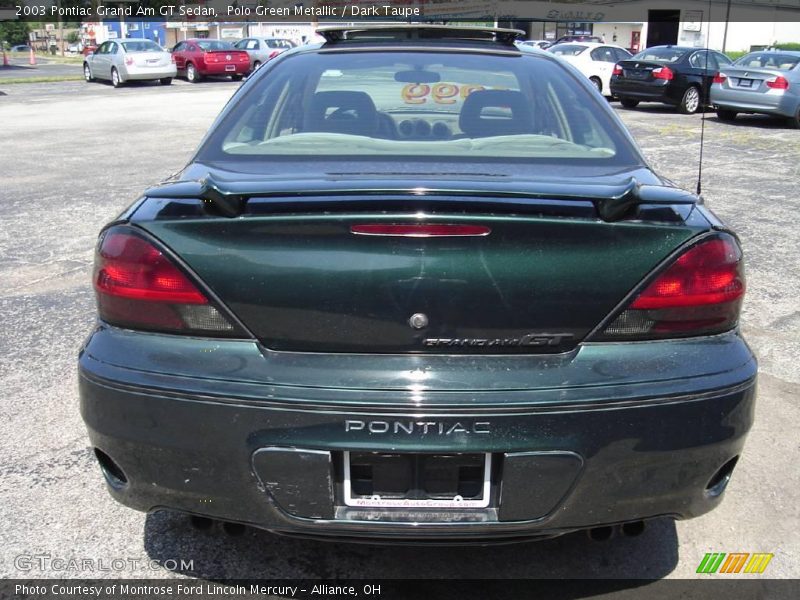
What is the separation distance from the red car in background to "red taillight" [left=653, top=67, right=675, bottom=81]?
54.4 feet

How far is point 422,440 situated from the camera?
6.73 ft

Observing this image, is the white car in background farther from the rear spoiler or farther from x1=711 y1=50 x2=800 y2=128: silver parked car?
the rear spoiler

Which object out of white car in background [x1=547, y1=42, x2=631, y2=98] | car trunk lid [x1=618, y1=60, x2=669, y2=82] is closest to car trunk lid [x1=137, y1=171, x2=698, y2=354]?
car trunk lid [x1=618, y1=60, x2=669, y2=82]

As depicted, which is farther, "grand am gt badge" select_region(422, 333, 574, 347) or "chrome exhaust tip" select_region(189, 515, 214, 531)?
"chrome exhaust tip" select_region(189, 515, 214, 531)

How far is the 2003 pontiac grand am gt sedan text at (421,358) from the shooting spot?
6.81 ft

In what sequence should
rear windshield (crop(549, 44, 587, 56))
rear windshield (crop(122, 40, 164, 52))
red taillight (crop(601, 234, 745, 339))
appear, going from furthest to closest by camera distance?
1. rear windshield (crop(122, 40, 164, 52))
2. rear windshield (crop(549, 44, 587, 56))
3. red taillight (crop(601, 234, 745, 339))

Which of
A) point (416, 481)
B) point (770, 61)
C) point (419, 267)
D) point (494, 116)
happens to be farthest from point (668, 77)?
point (416, 481)

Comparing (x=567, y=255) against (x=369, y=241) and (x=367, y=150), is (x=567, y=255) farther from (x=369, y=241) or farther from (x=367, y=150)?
(x=367, y=150)

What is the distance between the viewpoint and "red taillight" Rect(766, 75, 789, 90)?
15.0 metres

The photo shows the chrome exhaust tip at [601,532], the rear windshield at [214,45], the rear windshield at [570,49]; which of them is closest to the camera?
the chrome exhaust tip at [601,532]

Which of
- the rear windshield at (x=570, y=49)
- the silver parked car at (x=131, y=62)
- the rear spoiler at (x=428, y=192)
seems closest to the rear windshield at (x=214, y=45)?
the silver parked car at (x=131, y=62)

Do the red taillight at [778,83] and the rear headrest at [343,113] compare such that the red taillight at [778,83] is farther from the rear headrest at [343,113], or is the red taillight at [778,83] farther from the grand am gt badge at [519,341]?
the grand am gt badge at [519,341]

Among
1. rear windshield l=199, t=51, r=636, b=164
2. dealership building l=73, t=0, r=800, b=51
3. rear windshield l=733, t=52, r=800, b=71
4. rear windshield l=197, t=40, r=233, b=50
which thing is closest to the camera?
Answer: rear windshield l=199, t=51, r=636, b=164

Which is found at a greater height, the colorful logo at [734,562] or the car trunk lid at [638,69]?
the car trunk lid at [638,69]
